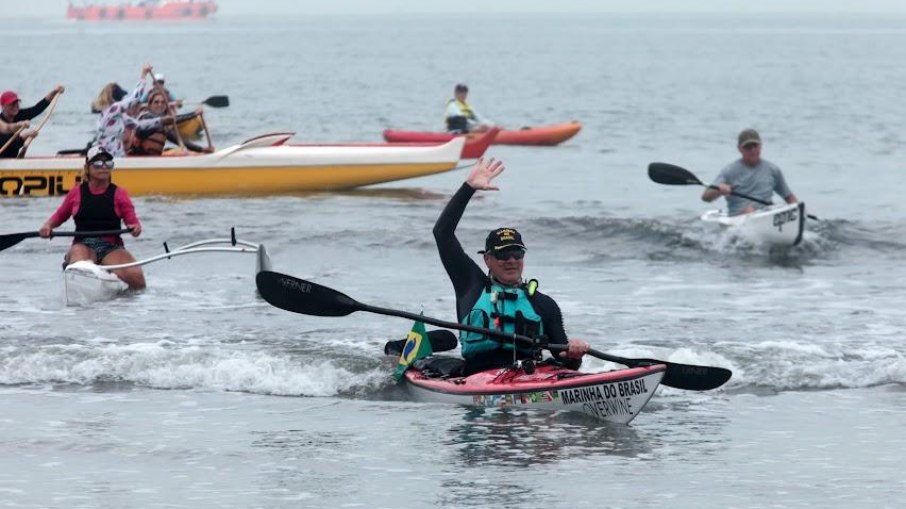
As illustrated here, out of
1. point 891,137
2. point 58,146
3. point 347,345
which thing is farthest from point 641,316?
point 891,137

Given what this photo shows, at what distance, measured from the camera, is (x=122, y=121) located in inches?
816

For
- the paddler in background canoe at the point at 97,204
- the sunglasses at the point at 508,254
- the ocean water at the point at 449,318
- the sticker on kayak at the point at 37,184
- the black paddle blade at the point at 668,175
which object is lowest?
the ocean water at the point at 449,318

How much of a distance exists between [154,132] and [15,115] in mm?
1821

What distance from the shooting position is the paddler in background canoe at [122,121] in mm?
20375

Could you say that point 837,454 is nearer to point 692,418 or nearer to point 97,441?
point 692,418

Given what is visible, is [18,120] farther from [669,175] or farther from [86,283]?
[669,175]

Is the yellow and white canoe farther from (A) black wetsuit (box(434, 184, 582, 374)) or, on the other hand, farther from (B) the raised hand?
(B) the raised hand

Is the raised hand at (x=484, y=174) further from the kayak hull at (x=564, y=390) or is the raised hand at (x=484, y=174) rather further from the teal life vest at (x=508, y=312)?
the kayak hull at (x=564, y=390)

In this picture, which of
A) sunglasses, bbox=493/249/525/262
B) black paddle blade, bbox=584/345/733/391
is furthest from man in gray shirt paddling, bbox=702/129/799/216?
sunglasses, bbox=493/249/525/262

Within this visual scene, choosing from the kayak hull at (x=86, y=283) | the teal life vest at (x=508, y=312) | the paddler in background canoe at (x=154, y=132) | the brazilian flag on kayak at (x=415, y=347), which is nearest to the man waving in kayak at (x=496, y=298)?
the teal life vest at (x=508, y=312)

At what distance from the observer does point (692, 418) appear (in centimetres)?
1067

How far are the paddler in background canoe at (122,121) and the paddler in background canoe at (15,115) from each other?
765 mm

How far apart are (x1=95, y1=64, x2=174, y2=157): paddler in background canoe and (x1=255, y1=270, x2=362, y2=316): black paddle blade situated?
32.1ft

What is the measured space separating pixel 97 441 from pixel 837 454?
4531mm
